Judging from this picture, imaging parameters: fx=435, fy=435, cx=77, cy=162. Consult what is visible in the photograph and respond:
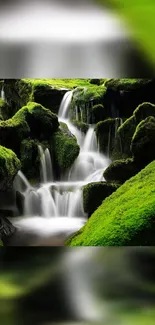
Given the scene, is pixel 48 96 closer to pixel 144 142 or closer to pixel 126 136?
pixel 126 136

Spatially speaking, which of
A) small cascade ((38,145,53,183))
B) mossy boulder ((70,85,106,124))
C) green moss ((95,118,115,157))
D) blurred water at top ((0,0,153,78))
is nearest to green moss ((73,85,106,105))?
mossy boulder ((70,85,106,124))

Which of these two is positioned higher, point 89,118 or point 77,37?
point 77,37

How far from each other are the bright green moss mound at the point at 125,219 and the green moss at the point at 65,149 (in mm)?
505

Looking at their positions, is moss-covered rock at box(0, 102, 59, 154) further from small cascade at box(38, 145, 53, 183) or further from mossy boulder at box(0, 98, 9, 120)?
small cascade at box(38, 145, 53, 183)

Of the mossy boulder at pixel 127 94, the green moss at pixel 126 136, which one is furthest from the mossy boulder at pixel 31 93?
the green moss at pixel 126 136

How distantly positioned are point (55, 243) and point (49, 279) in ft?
2.70

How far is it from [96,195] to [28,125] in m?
0.91

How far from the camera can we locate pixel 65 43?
4.01 metres

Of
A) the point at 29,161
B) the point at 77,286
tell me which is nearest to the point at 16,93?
the point at 29,161

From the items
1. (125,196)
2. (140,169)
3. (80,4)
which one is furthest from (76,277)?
(80,4)

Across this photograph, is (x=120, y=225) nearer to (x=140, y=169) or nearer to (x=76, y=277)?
(x=140, y=169)

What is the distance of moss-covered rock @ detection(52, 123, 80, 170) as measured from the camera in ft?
13.3

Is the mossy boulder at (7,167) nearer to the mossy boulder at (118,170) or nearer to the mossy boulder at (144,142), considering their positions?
the mossy boulder at (118,170)

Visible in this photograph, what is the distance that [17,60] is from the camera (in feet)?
13.3
